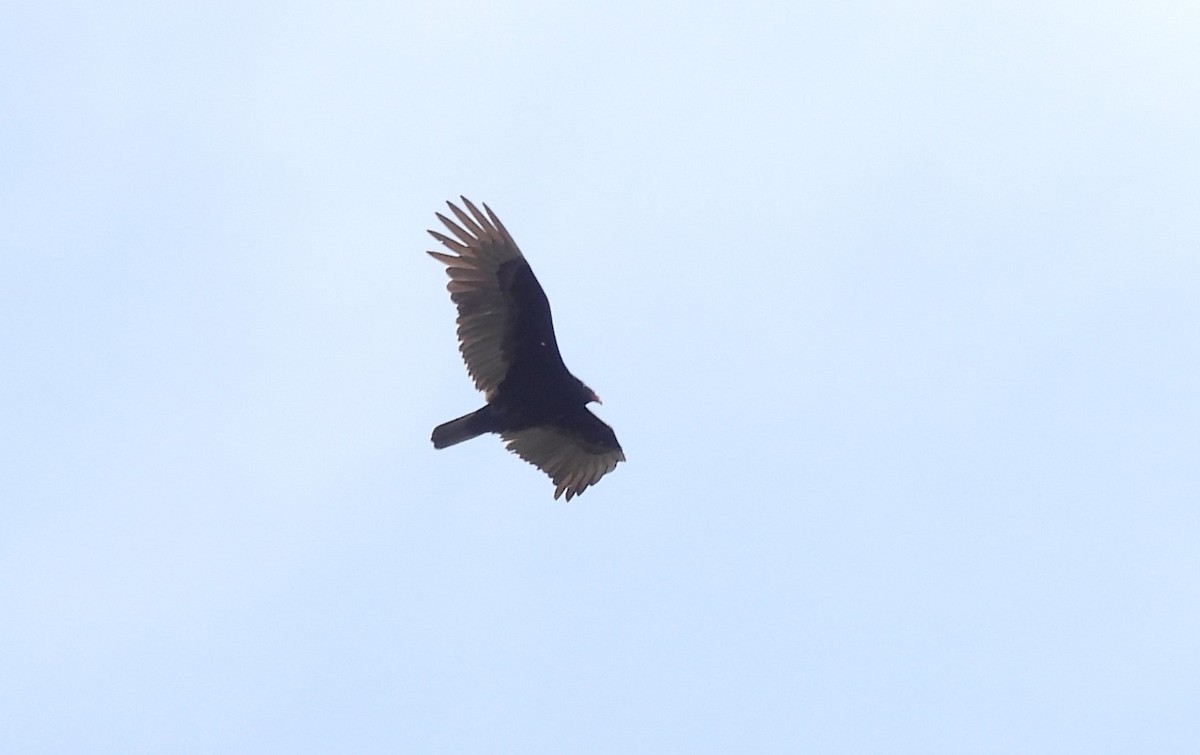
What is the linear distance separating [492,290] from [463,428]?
4.64 feet

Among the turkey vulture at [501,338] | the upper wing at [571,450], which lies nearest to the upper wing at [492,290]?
the turkey vulture at [501,338]

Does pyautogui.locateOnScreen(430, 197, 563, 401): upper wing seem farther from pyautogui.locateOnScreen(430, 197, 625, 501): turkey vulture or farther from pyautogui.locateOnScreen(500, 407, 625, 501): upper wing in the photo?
pyautogui.locateOnScreen(500, 407, 625, 501): upper wing

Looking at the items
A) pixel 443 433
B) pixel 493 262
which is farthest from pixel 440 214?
pixel 443 433

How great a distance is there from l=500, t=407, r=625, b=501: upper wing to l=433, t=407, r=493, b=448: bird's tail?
1.62 ft

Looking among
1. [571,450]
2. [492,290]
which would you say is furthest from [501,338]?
[571,450]

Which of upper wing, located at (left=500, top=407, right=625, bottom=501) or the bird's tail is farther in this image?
upper wing, located at (left=500, top=407, right=625, bottom=501)

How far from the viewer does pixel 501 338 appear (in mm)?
19953

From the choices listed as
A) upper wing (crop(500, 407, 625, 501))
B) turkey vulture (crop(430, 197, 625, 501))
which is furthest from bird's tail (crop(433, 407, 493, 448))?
upper wing (crop(500, 407, 625, 501))

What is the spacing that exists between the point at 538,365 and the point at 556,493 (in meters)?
1.37

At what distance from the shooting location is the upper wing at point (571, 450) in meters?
20.3

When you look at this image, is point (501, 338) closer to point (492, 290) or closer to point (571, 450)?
point (492, 290)

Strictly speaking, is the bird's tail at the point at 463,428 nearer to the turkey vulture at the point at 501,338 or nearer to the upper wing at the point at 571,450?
the turkey vulture at the point at 501,338

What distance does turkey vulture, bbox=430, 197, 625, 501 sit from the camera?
781 inches

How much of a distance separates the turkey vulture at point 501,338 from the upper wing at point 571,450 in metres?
0.14
